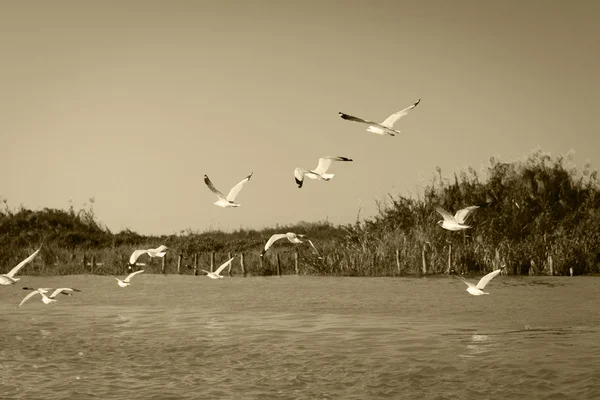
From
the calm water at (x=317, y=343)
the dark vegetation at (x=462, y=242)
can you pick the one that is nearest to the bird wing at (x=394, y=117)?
the calm water at (x=317, y=343)

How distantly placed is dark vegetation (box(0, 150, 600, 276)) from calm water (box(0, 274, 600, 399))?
7.24 feet

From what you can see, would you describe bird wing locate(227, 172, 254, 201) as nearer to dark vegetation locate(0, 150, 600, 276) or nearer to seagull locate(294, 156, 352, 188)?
seagull locate(294, 156, 352, 188)

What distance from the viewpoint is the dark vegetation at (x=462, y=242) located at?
29.8 metres

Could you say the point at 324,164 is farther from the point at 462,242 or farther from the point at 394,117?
the point at 462,242

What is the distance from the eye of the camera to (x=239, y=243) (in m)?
45.4

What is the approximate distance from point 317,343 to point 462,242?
16059 mm

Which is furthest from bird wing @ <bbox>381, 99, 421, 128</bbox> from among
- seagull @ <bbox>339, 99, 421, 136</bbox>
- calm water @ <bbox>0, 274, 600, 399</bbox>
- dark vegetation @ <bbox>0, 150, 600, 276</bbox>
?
dark vegetation @ <bbox>0, 150, 600, 276</bbox>

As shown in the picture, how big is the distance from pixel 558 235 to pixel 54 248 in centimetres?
2458

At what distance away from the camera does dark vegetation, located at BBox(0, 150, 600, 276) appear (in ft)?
97.8

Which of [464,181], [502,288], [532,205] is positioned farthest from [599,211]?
[502,288]

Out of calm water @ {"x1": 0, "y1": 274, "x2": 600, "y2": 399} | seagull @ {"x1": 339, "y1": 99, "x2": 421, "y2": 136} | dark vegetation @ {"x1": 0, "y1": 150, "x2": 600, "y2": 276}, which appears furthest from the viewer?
dark vegetation @ {"x1": 0, "y1": 150, "x2": 600, "y2": 276}

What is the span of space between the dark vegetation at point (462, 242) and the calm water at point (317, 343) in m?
2.21

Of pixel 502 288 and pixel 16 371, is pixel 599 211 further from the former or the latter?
pixel 16 371

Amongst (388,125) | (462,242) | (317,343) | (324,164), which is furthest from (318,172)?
(462,242)
